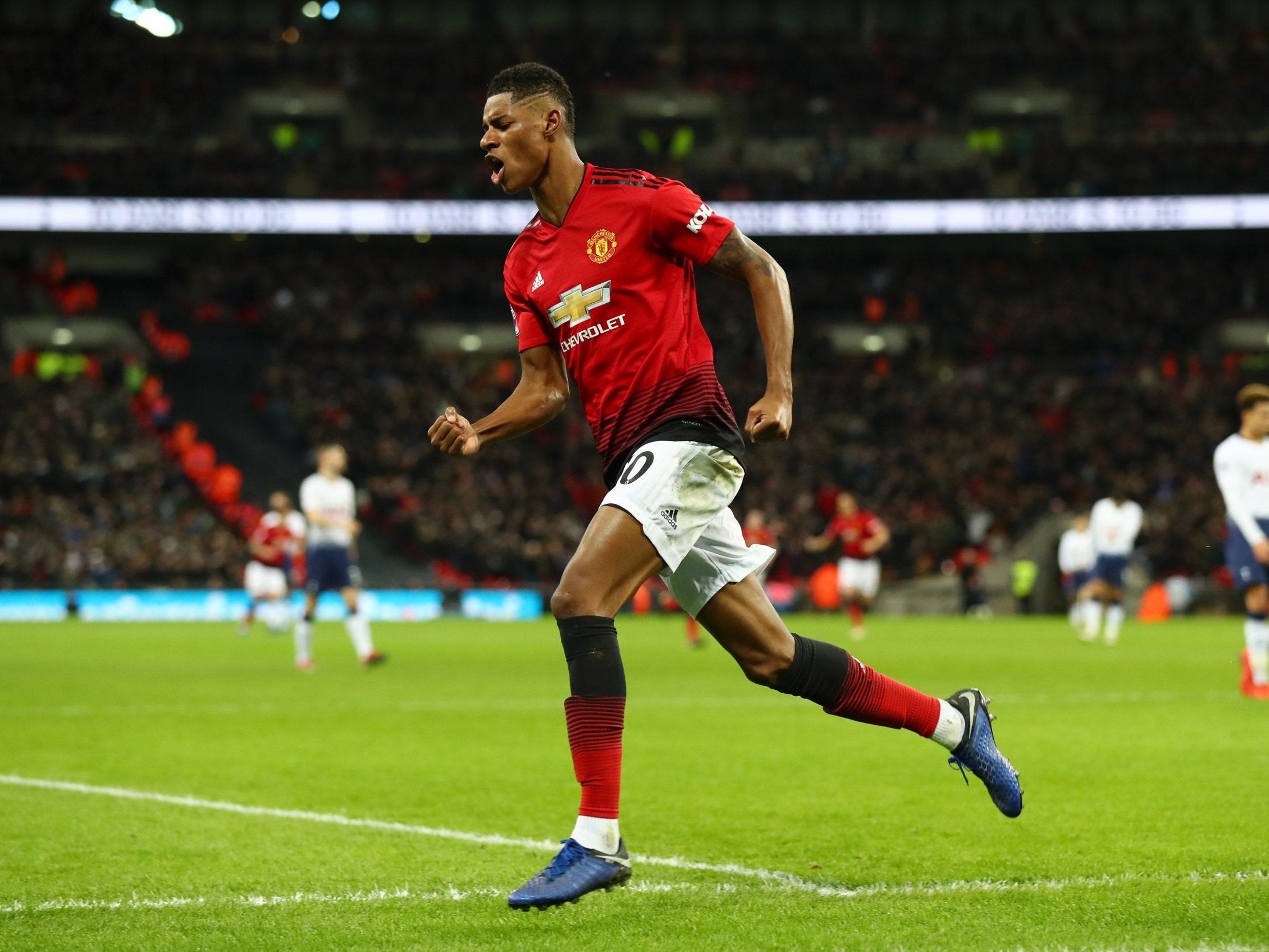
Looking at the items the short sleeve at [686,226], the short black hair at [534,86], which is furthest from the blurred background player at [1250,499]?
the short black hair at [534,86]

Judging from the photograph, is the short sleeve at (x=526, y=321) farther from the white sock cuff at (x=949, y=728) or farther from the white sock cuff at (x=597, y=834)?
the white sock cuff at (x=949, y=728)

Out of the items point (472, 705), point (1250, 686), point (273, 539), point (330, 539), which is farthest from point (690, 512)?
point (273, 539)

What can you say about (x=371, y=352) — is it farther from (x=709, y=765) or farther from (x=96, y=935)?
(x=96, y=935)

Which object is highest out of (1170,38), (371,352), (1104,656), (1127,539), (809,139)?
(1170,38)

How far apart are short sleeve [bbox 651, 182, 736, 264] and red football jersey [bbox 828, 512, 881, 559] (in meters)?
20.0

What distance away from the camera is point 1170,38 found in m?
46.1

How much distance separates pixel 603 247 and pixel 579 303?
0.65 feet

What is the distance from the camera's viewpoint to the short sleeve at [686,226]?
15.8ft

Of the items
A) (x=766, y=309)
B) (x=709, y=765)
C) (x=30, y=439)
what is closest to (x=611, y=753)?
(x=766, y=309)

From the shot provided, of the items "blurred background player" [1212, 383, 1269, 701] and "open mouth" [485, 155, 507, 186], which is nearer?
"open mouth" [485, 155, 507, 186]

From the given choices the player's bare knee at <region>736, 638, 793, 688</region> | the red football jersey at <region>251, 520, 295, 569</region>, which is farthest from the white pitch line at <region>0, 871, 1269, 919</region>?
the red football jersey at <region>251, 520, 295, 569</region>

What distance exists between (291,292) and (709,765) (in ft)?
125

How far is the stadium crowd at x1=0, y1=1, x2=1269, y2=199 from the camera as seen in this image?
41.4 m

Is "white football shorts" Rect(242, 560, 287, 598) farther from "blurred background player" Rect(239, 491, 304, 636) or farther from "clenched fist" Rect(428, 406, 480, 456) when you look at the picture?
"clenched fist" Rect(428, 406, 480, 456)
